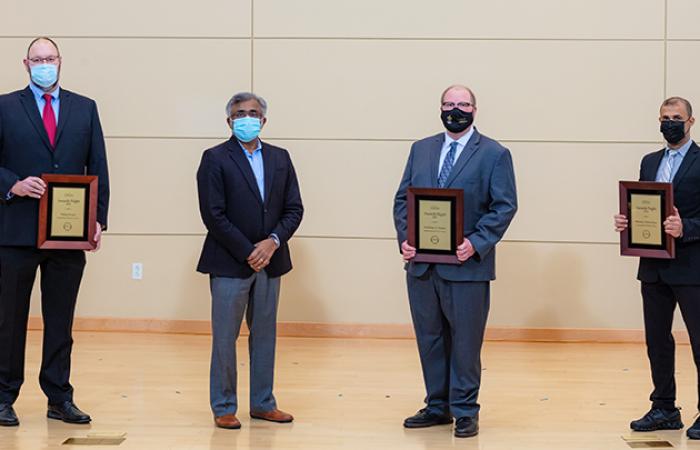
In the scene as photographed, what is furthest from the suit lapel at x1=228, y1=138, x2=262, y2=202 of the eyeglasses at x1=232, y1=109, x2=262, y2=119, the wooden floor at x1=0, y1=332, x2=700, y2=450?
the wooden floor at x1=0, y1=332, x2=700, y2=450

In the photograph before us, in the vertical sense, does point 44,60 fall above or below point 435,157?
above

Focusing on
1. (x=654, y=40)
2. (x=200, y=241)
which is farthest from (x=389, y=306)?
(x=654, y=40)

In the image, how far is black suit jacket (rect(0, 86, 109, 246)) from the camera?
15.0 feet

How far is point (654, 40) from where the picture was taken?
7.03 metres

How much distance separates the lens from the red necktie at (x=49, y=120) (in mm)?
4645

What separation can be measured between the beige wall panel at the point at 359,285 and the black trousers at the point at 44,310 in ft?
8.45

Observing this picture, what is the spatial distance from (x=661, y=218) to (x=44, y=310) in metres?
2.74

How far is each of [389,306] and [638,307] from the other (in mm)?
1685

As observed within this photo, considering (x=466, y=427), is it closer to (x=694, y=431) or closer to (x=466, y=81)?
(x=694, y=431)

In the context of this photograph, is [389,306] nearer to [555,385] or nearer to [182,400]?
[555,385]

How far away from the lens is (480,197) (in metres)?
4.63

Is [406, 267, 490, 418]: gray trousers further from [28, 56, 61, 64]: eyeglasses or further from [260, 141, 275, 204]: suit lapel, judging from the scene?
[28, 56, 61, 64]: eyeglasses

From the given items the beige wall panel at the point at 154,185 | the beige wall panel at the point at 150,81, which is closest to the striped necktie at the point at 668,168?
the beige wall panel at the point at 150,81

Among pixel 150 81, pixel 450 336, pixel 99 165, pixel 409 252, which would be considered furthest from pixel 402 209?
pixel 150 81
